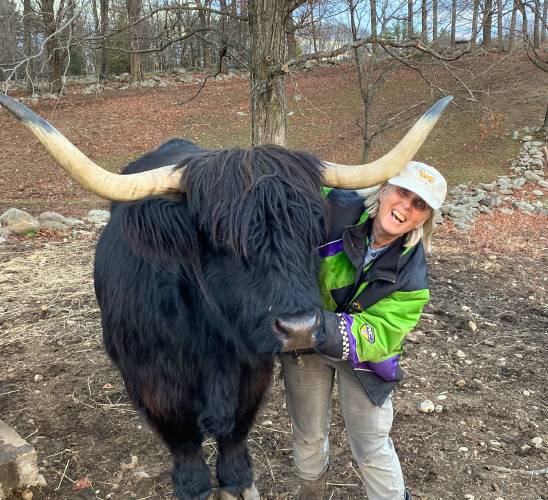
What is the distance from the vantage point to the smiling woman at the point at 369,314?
2.29 m

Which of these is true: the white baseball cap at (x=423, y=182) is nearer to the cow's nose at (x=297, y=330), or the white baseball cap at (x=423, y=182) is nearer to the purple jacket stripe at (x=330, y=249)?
the purple jacket stripe at (x=330, y=249)

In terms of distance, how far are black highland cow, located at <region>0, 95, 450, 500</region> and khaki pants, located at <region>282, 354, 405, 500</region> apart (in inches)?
8.8

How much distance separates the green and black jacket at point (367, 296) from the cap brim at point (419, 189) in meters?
0.22

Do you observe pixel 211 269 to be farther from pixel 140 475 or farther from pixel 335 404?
pixel 335 404

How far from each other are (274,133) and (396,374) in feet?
12.7

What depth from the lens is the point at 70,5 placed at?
5051 mm

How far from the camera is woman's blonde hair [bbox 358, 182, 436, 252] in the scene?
7.76 feet

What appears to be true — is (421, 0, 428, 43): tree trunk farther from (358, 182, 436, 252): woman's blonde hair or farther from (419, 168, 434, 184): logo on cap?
(419, 168, 434, 184): logo on cap

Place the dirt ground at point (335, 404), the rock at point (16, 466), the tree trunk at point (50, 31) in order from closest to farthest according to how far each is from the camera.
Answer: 1. the rock at point (16, 466)
2. the dirt ground at point (335, 404)
3. the tree trunk at point (50, 31)

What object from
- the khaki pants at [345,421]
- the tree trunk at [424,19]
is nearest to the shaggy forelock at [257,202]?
the khaki pants at [345,421]

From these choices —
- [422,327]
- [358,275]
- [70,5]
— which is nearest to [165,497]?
[358,275]

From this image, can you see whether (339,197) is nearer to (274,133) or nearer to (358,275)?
(358,275)

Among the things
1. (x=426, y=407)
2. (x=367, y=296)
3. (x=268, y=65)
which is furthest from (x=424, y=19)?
(x=367, y=296)

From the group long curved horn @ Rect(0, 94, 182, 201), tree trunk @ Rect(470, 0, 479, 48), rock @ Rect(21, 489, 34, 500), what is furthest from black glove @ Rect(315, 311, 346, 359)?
tree trunk @ Rect(470, 0, 479, 48)
